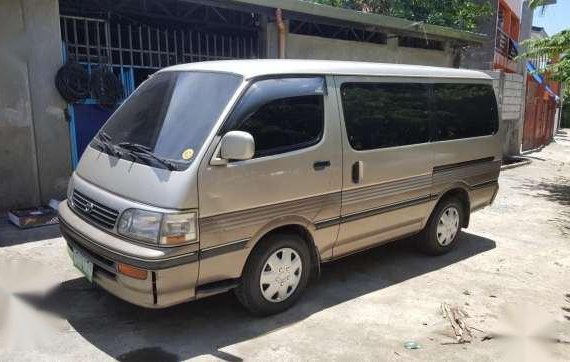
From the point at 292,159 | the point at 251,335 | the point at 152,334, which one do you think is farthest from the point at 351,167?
the point at 152,334

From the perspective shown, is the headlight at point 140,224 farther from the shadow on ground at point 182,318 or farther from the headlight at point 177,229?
the shadow on ground at point 182,318

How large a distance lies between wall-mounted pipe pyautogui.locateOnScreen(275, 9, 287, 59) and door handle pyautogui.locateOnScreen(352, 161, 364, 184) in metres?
4.76

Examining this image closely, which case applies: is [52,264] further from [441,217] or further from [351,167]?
[441,217]

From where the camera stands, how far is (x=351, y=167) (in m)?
4.48

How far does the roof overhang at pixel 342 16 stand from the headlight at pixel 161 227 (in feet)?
15.7

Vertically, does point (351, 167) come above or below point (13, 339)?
above

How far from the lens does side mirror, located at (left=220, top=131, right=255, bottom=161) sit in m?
3.51

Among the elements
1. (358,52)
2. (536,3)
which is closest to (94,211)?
(358,52)

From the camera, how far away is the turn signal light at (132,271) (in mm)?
3397

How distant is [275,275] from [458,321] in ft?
5.21

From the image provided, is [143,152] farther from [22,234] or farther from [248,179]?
[22,234]

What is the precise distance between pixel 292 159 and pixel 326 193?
19.5 inches

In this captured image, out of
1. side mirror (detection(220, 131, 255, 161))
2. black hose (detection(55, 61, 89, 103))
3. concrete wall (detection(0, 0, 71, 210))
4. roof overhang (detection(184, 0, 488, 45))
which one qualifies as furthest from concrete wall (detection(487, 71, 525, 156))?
side mirror (detection(220, 131, 255, 161))

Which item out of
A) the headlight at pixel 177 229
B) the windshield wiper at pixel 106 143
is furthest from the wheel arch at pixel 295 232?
the windshield wiper at pixel 106 143
